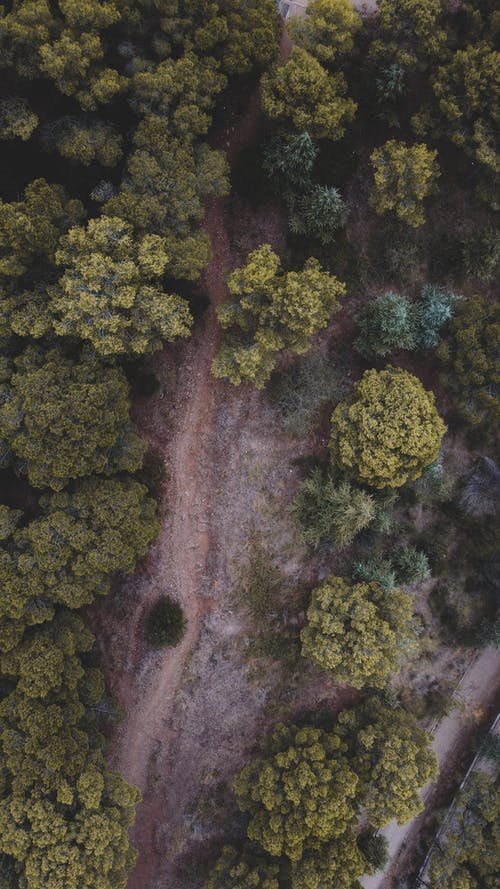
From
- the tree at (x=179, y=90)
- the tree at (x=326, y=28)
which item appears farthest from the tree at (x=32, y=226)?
the tree at (x=326, y=28)

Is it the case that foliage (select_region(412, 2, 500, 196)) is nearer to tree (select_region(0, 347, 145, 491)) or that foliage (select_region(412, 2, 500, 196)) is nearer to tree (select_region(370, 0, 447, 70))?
tree (select_region(370, 0, 447, 70))

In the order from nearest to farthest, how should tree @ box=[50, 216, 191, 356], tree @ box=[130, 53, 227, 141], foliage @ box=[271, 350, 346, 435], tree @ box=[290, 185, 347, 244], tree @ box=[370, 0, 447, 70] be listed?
tree @ box=[50, 216, 191, 356]
tree @ box=[130, 53, 227, 141]
tree @ box=[370, 0, 447, 70]
tree @ box=[290, 185, 347, 244]
foliage @ box=[271, 350, 346, 435]

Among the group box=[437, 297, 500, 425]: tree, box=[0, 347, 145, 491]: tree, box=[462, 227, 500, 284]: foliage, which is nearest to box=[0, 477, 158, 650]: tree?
box=[0, 347, 145, 491]: tree

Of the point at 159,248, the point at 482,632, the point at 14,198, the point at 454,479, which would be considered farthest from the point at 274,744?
the point at 14,198

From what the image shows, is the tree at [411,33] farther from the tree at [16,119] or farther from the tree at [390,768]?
the tree at [390,768]

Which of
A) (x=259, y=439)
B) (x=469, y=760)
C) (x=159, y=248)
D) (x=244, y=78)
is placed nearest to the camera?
(x=159, y=248)

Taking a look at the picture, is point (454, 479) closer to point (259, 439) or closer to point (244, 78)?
point (259, 439)
